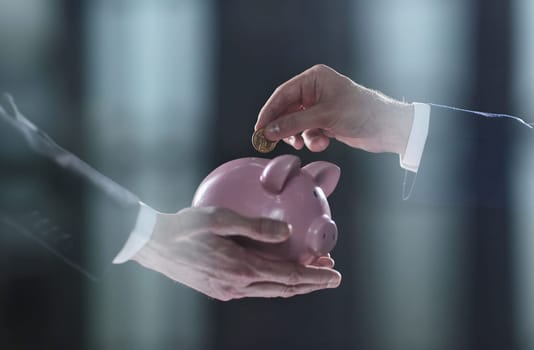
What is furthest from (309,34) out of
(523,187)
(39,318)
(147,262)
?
(147,262)

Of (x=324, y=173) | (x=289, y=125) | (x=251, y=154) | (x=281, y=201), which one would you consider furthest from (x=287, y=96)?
(x=251, y=154)

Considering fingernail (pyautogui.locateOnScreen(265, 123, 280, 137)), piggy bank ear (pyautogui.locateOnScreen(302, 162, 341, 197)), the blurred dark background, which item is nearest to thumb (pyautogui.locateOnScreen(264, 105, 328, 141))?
fingernail (pyautogui.locateOnScreen(265, 123, 280, 137))

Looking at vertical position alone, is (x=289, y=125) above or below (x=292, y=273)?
above

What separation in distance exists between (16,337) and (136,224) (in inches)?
72.3

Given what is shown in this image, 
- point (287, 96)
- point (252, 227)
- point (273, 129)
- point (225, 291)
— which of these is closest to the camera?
point (252, 227)

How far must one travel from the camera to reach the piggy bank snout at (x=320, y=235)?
1067 mm

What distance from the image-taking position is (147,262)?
1.18 metres

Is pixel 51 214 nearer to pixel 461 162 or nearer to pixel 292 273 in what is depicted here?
pixel 292 273

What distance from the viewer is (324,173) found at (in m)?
1.18

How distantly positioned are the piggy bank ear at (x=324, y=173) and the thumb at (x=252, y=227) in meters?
0.17

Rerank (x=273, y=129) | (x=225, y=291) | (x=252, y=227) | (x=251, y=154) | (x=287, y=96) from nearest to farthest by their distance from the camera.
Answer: (x=252, y=227)
(x=225, y=291)
(x=273, y=129)
(x=287, y=96)
(x=251, y=154)

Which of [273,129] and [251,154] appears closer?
[273,129]

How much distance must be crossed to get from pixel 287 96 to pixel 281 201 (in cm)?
36

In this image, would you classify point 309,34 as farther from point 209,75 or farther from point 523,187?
point 523,187
